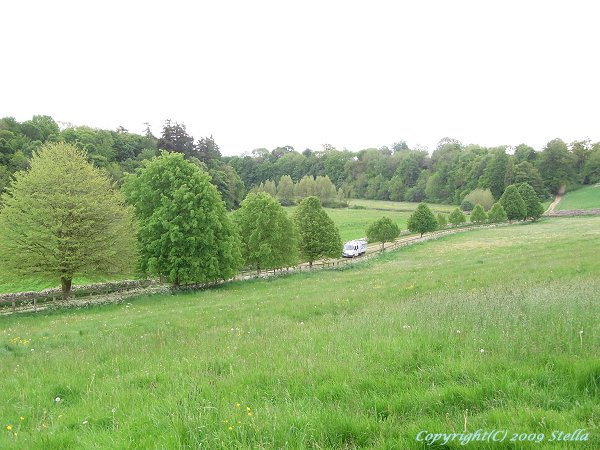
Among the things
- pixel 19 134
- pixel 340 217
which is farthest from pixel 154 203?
pixel 340 217

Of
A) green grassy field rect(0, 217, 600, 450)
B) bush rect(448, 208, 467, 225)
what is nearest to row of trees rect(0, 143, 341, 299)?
green grassy field rect(0, 217, 600, 450)

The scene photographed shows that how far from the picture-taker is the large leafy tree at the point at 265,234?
37062mm

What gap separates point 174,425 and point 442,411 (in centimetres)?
302

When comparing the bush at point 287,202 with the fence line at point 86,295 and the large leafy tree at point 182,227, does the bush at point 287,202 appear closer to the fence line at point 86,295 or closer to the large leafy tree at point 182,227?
the fence line at point 86,295

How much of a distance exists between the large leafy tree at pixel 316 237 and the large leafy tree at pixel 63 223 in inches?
804

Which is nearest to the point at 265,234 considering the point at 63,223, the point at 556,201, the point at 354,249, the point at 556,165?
the point at 63,223

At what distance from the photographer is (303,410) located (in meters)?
4.74

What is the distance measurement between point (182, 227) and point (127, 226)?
147 inches

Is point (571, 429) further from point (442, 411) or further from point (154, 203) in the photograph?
point (154, 203)

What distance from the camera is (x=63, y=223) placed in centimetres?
2486

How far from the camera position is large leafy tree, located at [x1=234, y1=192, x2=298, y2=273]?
122ft

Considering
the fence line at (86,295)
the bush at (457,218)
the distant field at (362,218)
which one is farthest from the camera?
the bush at (457,218)

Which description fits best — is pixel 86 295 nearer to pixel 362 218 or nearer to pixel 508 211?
pixel 362 218

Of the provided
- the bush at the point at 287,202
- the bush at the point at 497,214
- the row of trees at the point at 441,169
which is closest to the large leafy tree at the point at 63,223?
the bush at the point at 497,214
